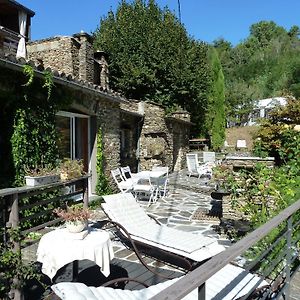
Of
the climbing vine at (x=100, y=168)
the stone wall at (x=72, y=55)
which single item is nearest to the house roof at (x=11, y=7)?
the stone wall at (x=72, y=55)

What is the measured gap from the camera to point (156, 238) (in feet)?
14.7

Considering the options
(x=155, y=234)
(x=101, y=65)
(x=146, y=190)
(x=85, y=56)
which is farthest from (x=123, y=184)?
(x=101, y=65)

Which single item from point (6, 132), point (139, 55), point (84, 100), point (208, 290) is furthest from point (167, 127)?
point (208, 290)

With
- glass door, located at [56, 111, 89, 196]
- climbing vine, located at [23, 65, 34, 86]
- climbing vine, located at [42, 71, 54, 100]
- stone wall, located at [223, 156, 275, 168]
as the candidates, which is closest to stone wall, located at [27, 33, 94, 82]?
glass door, located at [56, 111, 89, 196]

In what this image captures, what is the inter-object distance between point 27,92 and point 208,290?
5135 millimetres

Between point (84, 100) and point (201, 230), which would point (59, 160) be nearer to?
point (84, 100)

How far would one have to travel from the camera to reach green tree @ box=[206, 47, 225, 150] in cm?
2323

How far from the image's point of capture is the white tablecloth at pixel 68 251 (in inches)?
127

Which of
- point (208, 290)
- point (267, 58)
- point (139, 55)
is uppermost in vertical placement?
point (267, 58)

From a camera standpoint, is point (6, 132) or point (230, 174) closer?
point (230, 174)

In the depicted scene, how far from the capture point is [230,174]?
583 cm

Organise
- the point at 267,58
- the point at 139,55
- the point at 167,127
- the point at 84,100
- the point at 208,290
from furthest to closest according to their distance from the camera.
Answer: the point at 267,58, the point at 139,55, the point at 167,127, the point at 84,100, the point at 208,290

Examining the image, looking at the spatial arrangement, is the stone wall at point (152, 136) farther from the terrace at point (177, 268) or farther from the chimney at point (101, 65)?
the terrace at point (177, 268)

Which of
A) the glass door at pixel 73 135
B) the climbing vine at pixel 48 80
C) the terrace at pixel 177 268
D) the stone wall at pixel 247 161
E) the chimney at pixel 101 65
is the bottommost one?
the terrace at pixel 177 268
